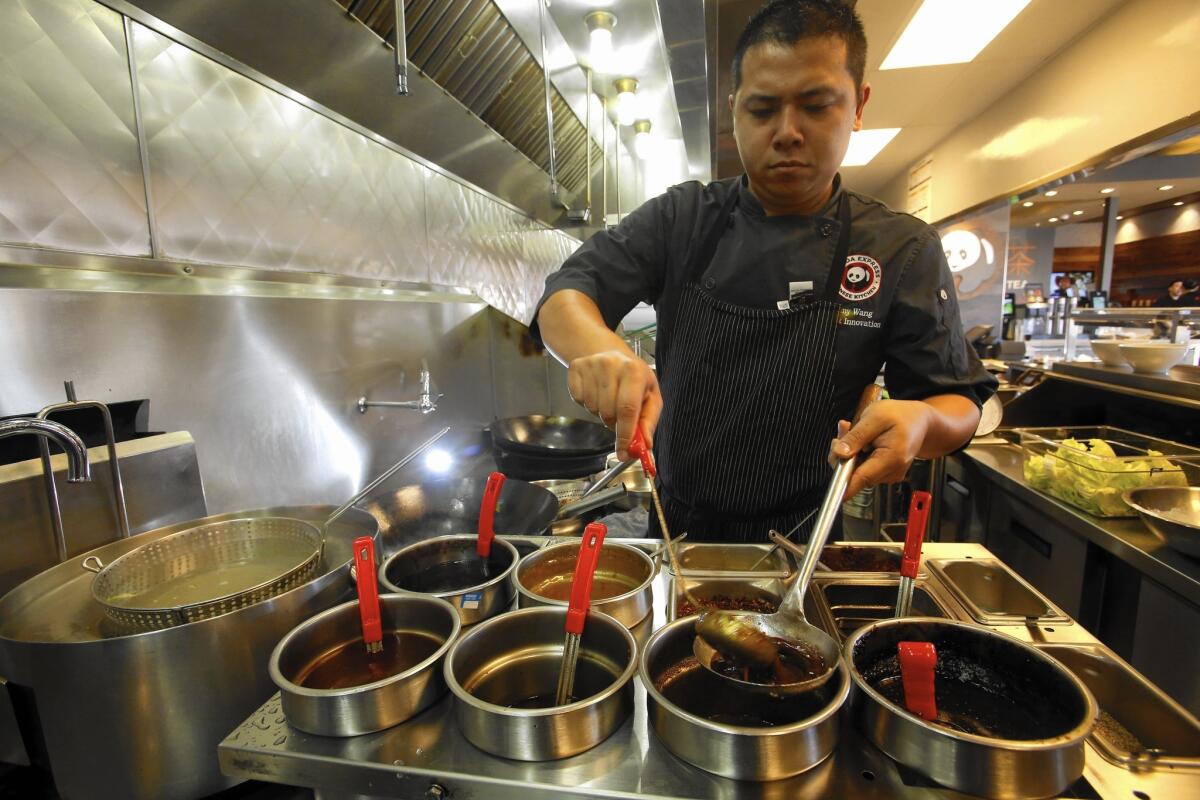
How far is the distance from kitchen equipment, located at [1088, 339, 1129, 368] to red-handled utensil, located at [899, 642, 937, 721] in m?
3.33

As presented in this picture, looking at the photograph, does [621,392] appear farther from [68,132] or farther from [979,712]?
[68,132]

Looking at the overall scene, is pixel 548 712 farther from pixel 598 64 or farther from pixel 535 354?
pixel 535 354

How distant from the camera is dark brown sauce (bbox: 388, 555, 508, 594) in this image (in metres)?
1.11

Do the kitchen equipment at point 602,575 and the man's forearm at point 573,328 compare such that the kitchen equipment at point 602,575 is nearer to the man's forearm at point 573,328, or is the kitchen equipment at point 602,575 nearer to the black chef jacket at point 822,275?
the man's forearm at point 573,328

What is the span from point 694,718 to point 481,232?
303cm

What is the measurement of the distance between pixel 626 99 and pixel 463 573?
2733 millimetres

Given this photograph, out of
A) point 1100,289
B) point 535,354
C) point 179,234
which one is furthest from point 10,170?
point 1100,289

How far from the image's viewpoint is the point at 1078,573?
85.4 inches

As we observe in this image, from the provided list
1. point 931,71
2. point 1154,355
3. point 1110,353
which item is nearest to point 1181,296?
point 931,71

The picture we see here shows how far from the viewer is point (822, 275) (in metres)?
1.51

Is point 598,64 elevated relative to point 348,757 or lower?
elevated

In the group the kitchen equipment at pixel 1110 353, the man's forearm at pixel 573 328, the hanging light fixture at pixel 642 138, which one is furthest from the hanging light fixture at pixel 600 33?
the kitchen equipment at pixel 1110 353

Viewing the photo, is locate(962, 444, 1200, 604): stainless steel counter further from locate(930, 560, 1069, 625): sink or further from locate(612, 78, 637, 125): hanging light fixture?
locate(612, 78, 637, 125): hanging light fixture

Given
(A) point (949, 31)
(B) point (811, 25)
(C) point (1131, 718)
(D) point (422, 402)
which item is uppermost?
(A) point (949, 31)
